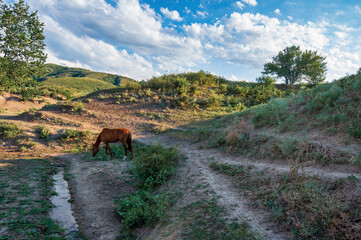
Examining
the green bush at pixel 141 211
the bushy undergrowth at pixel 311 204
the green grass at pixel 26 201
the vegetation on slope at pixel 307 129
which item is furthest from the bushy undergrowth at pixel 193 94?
the bushy undergrowth at pixel 311 204

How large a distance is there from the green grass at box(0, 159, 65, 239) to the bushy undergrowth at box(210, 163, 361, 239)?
4.73 metres

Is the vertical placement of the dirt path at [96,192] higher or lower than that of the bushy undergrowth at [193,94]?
lower

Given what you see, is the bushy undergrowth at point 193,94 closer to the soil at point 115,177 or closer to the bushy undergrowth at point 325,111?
the soil at point 115,177

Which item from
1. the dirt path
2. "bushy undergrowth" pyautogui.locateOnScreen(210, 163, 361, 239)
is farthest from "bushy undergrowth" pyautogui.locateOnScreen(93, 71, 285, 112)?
"bushy undergrowth" pyautogui.locateOnScreen(210, 163, 361, 239)

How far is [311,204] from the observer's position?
3.46 m

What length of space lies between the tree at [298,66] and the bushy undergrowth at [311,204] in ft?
126

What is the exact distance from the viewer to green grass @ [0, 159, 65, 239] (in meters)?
4.20

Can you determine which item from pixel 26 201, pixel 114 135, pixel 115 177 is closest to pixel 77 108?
pixel 114 135

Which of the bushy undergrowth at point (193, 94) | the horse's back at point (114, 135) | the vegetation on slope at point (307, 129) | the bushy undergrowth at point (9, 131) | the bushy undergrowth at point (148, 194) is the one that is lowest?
the bushy undergrowth at point (148, 194)

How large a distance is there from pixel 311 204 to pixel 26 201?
6.92 m

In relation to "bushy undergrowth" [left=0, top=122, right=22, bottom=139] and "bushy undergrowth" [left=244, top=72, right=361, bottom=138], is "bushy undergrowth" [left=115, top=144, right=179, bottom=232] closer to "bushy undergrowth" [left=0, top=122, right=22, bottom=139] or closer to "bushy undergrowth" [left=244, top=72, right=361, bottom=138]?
"bushy undergrowth" [left=244, top=72, right=361, bottom=138]

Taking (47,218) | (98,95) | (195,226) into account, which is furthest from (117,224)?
(98,95)

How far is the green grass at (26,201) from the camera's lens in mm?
4199

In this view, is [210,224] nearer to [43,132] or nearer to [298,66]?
[43,132]
